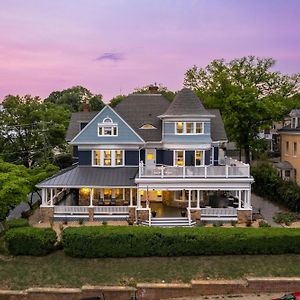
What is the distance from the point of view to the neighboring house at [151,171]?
98.1 feet

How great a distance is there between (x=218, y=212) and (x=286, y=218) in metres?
4.93

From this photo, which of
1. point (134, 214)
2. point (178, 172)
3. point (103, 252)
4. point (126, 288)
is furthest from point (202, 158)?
point (126, 288)

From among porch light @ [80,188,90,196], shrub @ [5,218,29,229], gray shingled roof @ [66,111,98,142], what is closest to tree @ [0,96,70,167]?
gray shingled roof @ [66,111,98,142]

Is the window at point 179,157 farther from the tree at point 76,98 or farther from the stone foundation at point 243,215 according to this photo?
the tree at point 76,98

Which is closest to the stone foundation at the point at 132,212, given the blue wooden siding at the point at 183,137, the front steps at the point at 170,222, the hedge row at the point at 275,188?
the front steps at the point at 170,222

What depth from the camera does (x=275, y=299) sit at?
18406mm

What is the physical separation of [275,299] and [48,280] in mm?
11018

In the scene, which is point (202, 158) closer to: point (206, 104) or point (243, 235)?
point (243, 235)

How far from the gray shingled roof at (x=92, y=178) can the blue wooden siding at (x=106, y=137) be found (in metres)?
2.16

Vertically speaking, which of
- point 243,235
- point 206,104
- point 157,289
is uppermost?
point 206,104

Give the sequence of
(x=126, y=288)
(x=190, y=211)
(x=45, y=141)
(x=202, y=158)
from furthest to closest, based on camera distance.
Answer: (x=45, y=141), (x=202, y=158), (x=190, y=211), (x=126, y=288)

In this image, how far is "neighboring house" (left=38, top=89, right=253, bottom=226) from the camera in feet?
98.1

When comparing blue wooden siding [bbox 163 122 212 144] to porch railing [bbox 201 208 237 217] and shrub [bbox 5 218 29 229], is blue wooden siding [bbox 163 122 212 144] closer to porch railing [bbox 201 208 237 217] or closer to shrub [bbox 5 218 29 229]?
porch railing [bbox 201 208 237 217]

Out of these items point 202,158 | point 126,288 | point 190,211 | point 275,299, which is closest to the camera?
point 275,299
